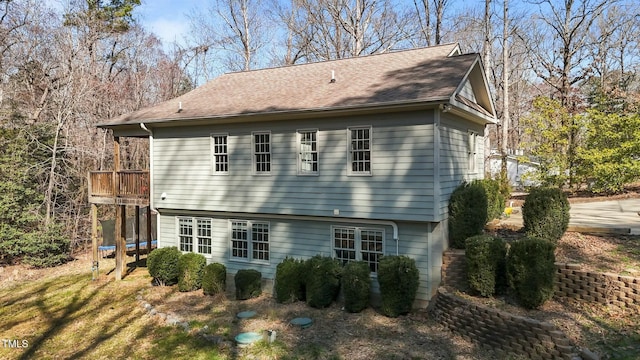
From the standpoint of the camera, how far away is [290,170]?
11250 mm

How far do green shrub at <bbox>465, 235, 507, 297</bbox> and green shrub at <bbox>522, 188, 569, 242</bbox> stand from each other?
1979mm

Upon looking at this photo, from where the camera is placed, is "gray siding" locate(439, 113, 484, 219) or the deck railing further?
the deck railing

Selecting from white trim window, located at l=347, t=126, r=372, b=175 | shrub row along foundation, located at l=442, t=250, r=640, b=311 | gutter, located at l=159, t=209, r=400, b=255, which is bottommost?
shrub row along foundation, located at l=442, t=250, r=640, b=311

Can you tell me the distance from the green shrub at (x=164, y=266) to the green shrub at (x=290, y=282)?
3.79 meters

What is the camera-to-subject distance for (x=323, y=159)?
1075cm

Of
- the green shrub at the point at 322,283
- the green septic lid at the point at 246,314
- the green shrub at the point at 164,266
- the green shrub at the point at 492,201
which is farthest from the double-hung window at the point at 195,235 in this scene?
the green shrub at the point at 492,201

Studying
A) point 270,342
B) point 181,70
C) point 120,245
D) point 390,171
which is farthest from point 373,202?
point 181,70

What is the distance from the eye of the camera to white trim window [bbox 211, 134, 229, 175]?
40.8 ft

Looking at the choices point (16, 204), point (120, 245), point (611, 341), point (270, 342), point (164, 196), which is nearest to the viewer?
point (611, 341)

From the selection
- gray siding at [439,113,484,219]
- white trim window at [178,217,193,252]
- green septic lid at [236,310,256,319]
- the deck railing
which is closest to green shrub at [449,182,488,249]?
gray siding at [439,113,484,219]

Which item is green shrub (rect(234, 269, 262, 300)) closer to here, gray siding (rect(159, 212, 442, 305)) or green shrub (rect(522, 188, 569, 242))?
gray siding (rect(159, 212, 442, 305))

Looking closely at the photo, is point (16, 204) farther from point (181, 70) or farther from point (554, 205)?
point (554, 205)

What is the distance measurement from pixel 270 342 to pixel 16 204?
1445 cm

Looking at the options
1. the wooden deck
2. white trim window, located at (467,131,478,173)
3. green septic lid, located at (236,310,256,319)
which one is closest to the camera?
green septic lid, located at (236,310,256,319)
